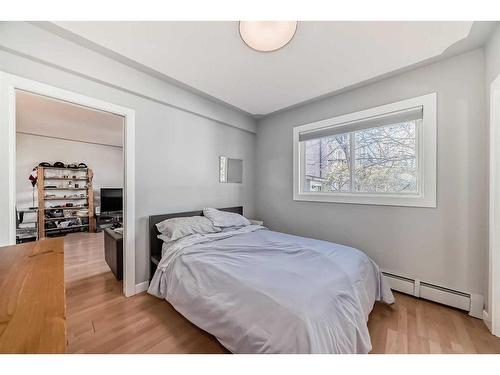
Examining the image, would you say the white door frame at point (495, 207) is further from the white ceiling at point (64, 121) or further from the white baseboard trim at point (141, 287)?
the white ceiling at point (64, 121)

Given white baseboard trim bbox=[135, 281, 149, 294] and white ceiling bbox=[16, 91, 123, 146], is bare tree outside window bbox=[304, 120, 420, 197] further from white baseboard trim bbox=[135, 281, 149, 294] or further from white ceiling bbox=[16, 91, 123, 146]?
white ceiling bbox=[16, 91, 123, 146]

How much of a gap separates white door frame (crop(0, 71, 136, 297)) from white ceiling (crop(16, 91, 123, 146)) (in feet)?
2.96

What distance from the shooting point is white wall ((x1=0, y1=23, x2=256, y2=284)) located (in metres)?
1.65

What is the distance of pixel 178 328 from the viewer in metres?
1.68

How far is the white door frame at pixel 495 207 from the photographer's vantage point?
5.14 ft

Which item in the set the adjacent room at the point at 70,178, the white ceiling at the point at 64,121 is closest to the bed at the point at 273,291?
the adjacent room at the point at 70,178

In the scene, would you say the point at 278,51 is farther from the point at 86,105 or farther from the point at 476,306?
the point at 476,306

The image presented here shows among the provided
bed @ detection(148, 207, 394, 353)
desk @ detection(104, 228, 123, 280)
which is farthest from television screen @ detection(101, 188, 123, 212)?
bed @ detection(148, 207, 394, 353)

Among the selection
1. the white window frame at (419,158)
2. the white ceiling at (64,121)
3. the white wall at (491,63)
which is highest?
the white ceiling at (64,121)

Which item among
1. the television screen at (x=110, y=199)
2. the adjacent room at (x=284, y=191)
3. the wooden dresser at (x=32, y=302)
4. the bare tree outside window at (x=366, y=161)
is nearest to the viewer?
the wooden dresser at (x=32, y=302)

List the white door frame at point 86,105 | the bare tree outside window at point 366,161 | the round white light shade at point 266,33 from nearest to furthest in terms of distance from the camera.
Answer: the round white light shade at point 266,33, the white door frame at point 86,105, the bare tree outside window at point 366,161

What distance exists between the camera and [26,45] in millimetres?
1583

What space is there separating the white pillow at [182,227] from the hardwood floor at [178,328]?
685 mm
